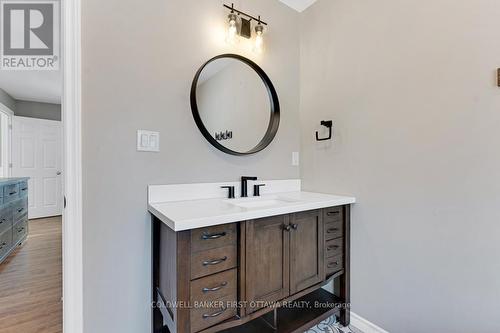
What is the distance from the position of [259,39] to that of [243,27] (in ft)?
0.48

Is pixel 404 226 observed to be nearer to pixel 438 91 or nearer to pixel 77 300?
pixel 438 91

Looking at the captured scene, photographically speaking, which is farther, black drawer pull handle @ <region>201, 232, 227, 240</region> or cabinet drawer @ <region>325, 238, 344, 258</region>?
cabinet drawer @ <region>325, 238, 344, 258</region>

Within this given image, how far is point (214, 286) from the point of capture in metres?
1.06

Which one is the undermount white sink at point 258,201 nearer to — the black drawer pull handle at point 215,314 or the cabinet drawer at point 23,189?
the black drawer pull handle at point 215,314

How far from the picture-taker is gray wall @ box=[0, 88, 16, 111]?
3.91m

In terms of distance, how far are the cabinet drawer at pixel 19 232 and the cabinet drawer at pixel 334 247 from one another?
3.55 meters

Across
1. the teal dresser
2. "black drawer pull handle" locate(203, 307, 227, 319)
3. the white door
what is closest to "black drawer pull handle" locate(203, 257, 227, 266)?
"black drawer pull handle" locate(203, 307, 227, 319)

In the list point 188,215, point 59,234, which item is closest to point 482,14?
point 188,215

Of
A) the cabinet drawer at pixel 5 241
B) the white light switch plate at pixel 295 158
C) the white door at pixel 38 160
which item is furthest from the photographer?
the white door at pixel 38 160

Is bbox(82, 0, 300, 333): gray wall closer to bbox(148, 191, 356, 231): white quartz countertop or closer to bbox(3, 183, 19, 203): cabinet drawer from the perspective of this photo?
bbox(148, 191, 356, 231): white quartz countertop

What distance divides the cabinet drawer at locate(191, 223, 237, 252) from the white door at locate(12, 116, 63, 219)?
4.48 m

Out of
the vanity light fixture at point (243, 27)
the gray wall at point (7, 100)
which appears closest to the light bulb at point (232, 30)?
the vanity light fixture at point (243, 27)

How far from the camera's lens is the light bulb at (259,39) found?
5.62 ft

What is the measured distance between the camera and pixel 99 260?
1.20 meters
